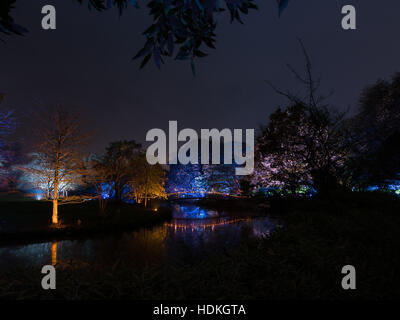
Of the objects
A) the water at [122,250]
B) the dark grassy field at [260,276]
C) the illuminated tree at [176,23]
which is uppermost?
the illuminated tree at [176,23]

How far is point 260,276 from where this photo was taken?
3273 mm

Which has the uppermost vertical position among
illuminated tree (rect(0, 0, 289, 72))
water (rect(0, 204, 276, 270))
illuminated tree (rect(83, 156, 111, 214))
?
illuminated tree (rect(0, 0, 289, 72))

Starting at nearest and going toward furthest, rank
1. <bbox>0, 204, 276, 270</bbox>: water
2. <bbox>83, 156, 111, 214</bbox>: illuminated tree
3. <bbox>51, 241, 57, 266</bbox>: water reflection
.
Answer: <bbox>51, 241, 57, 266</bbox>: water reflection → <bbox>0, 204, 276, 270</bbox>: water → <bbox>83, 156, 111, 214</bbox>: illuminated tree

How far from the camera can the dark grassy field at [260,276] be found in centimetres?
Answer: 262

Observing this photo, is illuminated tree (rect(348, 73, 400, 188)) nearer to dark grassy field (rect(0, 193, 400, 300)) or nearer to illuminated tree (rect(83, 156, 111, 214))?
dark grassy field (rect(0, 193, 400, 300))

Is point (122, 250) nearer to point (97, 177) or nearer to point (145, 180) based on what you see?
point (97, 177)

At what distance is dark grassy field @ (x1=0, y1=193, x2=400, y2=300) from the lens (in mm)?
2623

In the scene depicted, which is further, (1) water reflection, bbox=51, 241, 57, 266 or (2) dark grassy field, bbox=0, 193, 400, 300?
(1) water reflection, bbox=51, 241, 57, 266

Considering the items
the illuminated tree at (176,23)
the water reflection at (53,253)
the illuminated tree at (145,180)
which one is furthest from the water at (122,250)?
the illuminated tree at (145,180)

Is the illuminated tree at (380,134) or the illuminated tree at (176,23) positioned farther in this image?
the illuminated tree at (380,134)

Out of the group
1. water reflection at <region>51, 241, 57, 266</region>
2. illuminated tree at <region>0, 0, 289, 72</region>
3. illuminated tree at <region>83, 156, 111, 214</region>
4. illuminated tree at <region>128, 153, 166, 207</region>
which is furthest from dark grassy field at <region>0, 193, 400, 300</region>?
illuminated tree at <region>128, 153, 166, 207</region>

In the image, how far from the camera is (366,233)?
4617 mm

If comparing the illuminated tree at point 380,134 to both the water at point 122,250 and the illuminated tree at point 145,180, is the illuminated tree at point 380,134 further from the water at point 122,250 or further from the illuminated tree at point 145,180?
the illuminated tree at point 145,180
